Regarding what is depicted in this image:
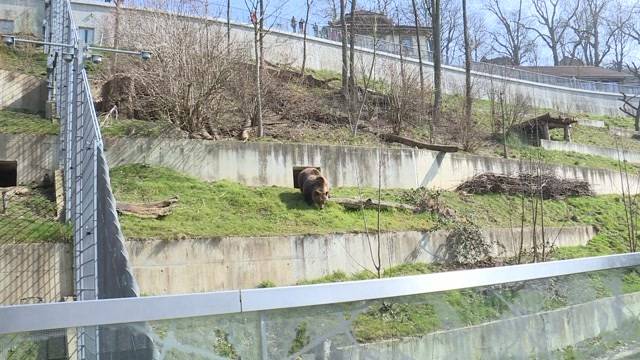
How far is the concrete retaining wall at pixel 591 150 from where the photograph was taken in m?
27.1

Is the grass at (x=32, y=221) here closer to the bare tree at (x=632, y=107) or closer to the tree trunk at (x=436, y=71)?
the tree trunk at (x=436, y=71)

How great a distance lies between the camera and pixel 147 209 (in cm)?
1057

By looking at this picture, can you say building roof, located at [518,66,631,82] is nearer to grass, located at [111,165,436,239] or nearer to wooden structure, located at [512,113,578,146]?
wooden structure, located at [512,113,578,146]

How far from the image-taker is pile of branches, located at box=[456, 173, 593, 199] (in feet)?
58.6

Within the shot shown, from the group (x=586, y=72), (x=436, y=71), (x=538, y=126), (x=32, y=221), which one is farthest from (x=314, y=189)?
(x=586, y=72)

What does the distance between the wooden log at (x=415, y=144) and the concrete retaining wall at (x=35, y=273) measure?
12444 mm

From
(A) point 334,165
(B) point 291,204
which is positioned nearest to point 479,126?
(A) point 334,165

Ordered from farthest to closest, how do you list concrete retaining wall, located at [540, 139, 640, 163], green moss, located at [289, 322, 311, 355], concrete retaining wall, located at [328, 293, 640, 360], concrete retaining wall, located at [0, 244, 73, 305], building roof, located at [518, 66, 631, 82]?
building roof, located at [518, 66, 631, 82], concrete retaining wall, located at [540, 139, 640, 163], concrete retaining wall, located at [0, 244, 73, 305], concrete retaining wall, located at [328, 293, 640, 360], green moss, located at [289, 322, 311, 355]

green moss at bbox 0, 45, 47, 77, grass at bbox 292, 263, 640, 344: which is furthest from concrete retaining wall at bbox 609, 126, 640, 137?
grass at bbox 292, 263, 640, 344

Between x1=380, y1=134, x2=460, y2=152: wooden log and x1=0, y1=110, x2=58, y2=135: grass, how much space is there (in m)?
11.0

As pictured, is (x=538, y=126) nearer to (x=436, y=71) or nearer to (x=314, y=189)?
(x=436, y=71)

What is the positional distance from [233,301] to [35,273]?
6867 mm

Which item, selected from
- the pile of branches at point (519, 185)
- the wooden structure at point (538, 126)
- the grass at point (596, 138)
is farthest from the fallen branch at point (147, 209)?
the grass at point (596, 138)

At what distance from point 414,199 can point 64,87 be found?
892 centimetres
